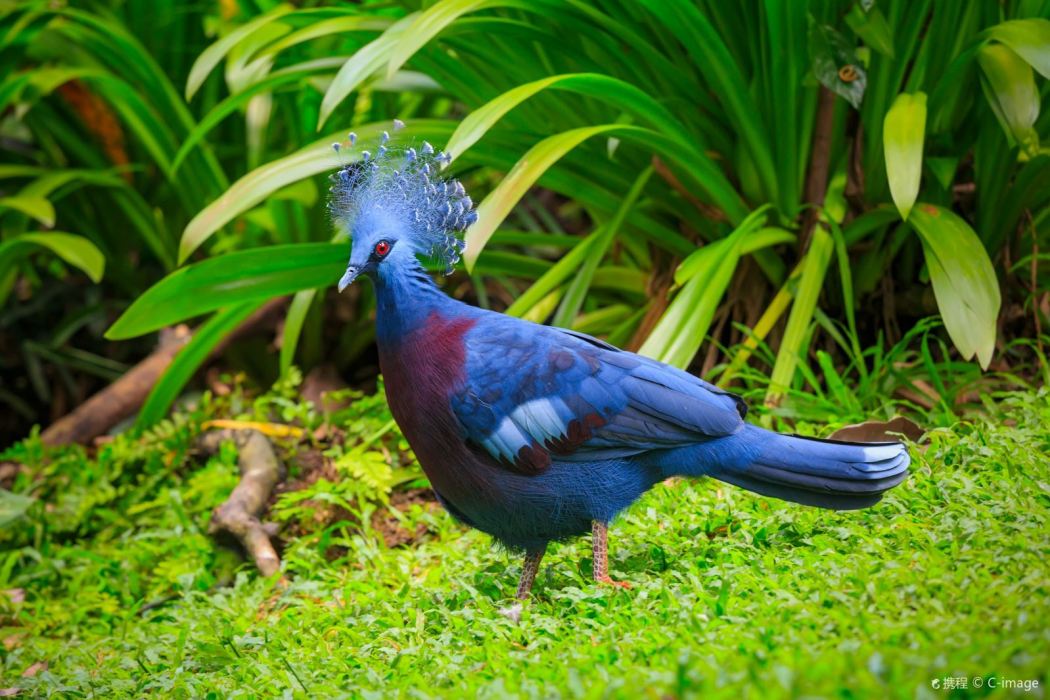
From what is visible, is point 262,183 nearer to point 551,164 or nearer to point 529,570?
point 551,164

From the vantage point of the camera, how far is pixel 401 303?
290 cm

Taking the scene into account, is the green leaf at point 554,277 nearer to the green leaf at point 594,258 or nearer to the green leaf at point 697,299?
the green leaf at point 594,258

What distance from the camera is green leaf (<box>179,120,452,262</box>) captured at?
3857mm

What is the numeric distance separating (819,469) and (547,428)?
0.68 m

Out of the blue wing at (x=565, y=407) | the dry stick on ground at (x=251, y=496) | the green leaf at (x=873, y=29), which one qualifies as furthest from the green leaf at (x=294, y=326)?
the green leaf at (x=873, y=29)

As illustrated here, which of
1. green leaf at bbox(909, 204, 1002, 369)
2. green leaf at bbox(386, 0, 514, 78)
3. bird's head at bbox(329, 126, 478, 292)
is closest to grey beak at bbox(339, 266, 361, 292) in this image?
bird's head at bbox(329, 126, 478, 292)

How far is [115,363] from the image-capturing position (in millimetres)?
6086

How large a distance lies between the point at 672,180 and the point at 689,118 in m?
0.24

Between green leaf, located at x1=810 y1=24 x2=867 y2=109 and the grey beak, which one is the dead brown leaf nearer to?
green leaf, located at x1=810 y1=24 x2=867 y2=109

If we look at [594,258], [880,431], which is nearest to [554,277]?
[594,258]

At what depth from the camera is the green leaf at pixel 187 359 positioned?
4.54 meters

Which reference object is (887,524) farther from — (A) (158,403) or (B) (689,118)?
(A) (158,403)

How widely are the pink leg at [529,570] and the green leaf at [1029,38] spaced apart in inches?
82.1

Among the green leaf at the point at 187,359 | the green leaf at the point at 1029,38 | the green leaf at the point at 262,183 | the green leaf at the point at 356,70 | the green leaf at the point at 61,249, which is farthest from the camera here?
the green leaf at the point at 61,249
